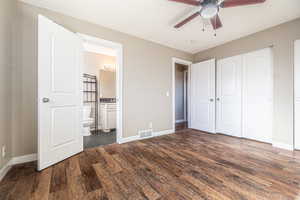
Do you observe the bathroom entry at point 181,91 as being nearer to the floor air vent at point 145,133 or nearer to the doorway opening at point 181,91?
the doorway opening at point 181,91

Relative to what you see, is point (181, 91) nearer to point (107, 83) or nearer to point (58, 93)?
point (107, 83)

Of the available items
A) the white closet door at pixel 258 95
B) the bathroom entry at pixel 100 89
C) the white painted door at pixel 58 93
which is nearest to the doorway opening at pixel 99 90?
the bathroom entry at pixel 100 89

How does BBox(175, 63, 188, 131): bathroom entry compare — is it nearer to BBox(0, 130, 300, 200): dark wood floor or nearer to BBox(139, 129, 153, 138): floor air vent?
BBox(139, 129, 153, 138): floor air vent

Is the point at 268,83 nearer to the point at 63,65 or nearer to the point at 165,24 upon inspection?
the point at 165,24

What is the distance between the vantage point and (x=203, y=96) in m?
3.74

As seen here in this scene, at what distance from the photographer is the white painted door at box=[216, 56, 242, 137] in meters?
3.12

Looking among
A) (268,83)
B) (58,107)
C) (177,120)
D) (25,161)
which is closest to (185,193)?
(58,107)

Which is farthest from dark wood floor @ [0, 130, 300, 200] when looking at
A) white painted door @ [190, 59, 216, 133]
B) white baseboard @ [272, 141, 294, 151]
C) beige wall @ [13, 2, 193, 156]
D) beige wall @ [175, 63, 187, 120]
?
beige wall @ [175, 63, 187, 120]

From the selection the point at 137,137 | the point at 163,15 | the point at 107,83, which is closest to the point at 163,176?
the point at 137,137

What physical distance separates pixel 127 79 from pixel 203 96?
Result: 235 cm

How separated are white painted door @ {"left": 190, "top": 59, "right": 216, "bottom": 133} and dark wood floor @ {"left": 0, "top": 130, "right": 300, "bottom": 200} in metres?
1.38

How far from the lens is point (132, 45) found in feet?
9.50

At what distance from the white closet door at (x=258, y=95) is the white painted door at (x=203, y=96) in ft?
2.43

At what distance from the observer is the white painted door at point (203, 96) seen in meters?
3.53
